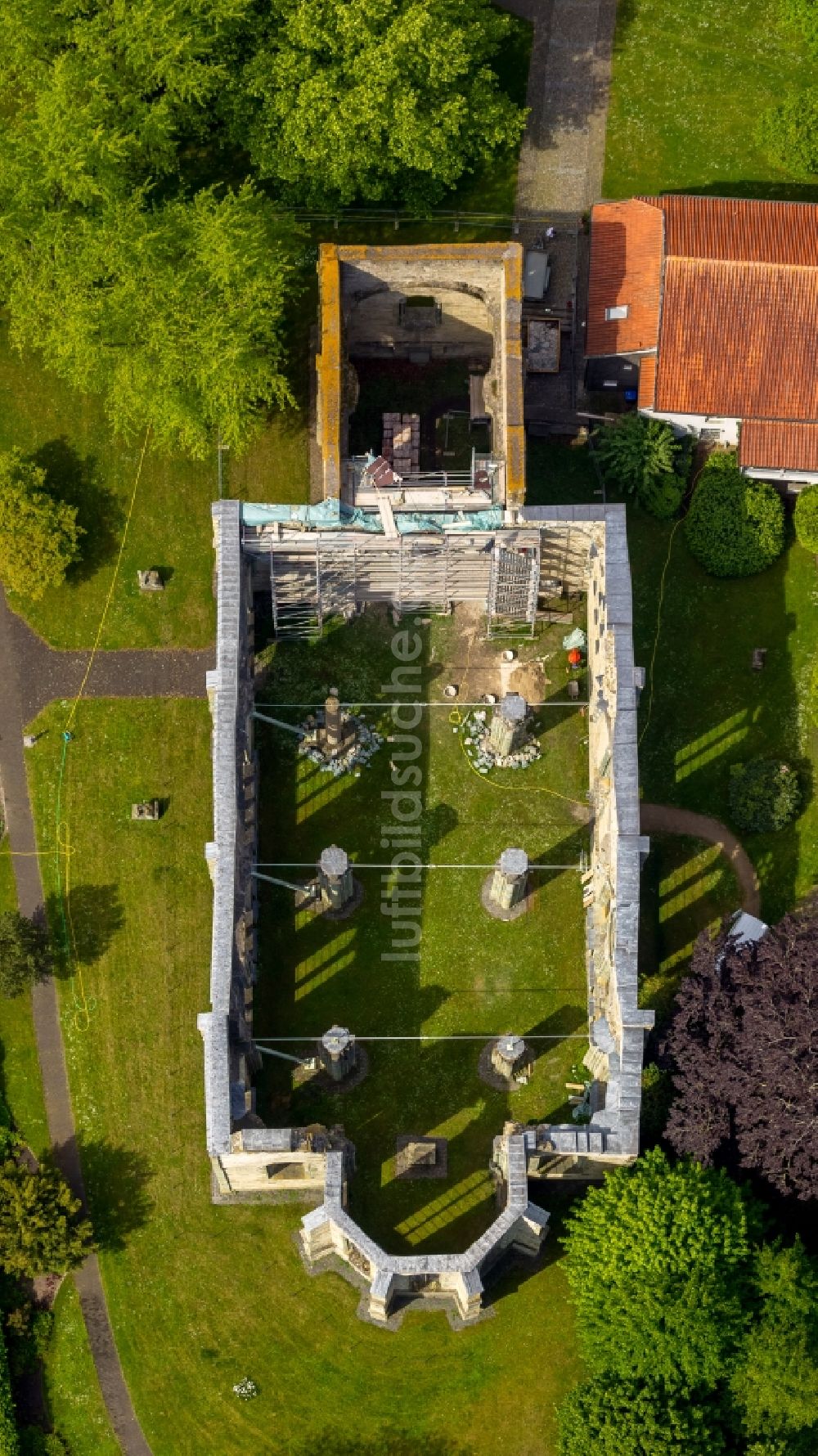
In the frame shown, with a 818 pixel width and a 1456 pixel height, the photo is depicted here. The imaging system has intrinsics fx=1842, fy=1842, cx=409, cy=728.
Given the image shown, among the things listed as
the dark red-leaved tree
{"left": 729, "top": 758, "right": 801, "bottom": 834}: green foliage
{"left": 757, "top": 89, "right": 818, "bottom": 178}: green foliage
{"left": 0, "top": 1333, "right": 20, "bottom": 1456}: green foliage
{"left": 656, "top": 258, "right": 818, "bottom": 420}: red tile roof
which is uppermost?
{"left": 757, "top": 89, "right": 818, "bottom": 178}: green foliage

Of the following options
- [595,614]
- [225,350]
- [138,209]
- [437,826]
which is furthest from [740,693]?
[138,209]

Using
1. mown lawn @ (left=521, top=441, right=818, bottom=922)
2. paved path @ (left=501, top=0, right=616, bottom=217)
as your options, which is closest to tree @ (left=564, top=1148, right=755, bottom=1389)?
mown lawn @ (left=521, top=441, right=818, bottom=922)

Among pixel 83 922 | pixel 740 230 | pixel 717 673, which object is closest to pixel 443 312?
pixel 740 230

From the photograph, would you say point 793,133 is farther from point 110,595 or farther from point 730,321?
point 110,595

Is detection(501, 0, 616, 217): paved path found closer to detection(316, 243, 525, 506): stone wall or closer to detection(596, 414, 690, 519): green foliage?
detection(316, 243, 525, 506): stone wall

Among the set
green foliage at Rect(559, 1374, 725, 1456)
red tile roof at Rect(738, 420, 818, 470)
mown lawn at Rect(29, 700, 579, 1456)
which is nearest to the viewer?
green foliage at Rect(559, 1374, 725, 1456)

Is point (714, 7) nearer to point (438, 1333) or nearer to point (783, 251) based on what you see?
point (783, 251)

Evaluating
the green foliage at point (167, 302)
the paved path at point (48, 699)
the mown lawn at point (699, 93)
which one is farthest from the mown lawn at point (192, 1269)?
the mown lawn at point (699, 93)

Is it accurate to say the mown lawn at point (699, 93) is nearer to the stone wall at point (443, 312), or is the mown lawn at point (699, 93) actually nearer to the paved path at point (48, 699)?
the stone wall at point (443, 312)
